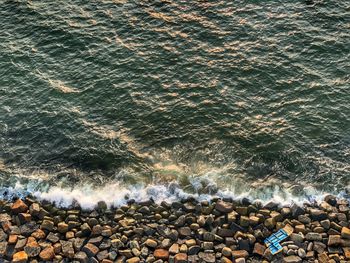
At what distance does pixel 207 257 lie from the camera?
21172mm

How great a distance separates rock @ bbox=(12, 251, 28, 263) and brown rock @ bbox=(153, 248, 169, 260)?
244 inches

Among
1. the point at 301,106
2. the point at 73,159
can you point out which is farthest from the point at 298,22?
the point at 73,159

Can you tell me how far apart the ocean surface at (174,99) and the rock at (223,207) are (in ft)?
4.06

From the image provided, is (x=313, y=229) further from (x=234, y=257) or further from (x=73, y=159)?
(x=73, y=159)

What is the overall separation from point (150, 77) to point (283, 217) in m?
13.8

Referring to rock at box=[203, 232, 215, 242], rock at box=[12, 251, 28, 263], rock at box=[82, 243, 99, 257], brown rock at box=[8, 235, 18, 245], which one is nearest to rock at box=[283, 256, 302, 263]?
rock at box=[203, 232, 215, 242]

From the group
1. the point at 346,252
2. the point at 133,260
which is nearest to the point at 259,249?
the point at 346,252

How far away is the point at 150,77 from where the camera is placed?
31422 mm

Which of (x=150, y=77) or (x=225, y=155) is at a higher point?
(x=150, y=77)

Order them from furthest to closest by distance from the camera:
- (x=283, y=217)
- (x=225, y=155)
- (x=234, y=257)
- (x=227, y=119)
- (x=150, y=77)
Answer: (x=150, y=77) → (x=227, y=119) → (x=225, y=155) → (x=283, y=217) → (x=234, y=257)

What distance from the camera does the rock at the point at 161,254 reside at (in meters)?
21.2

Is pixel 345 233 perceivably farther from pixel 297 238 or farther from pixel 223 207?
pixel 223 207

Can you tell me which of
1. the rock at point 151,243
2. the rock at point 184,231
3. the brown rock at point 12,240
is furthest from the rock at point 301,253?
the brown rock at point 12,240

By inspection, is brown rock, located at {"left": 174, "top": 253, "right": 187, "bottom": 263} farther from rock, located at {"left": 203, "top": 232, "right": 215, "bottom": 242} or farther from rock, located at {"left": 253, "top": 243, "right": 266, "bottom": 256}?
rock, located at {"left": 253, "top": 243, "right": 266, "bottom": 256}
